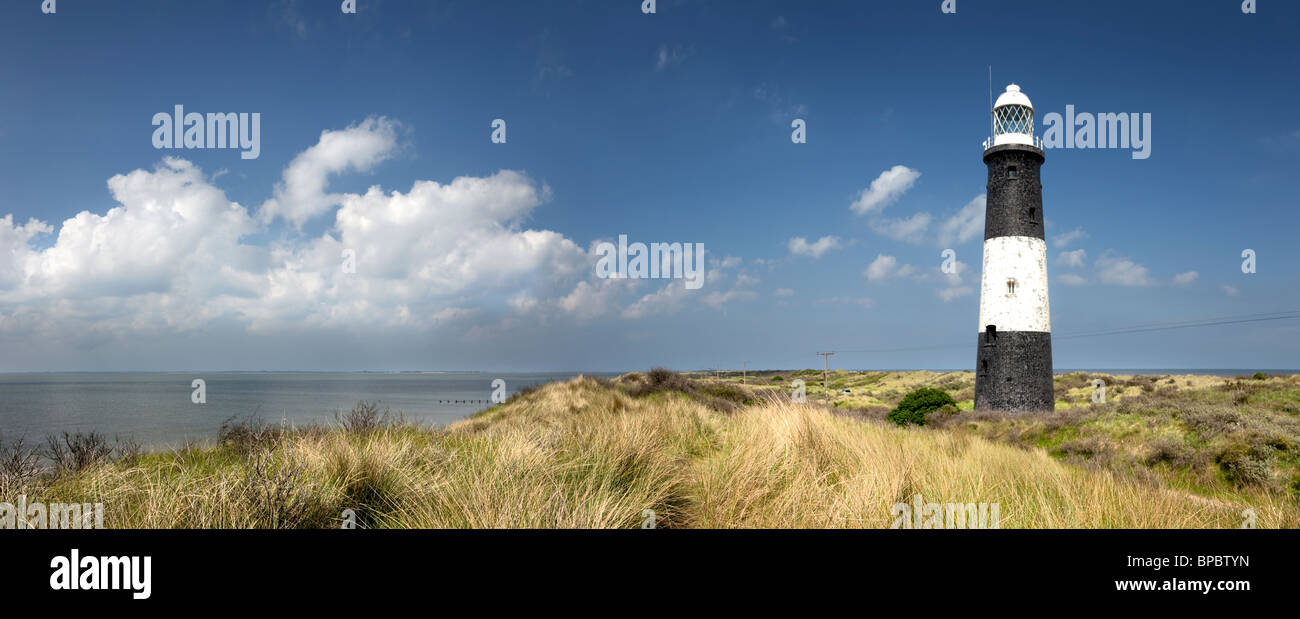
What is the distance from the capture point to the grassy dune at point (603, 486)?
14.1 feet

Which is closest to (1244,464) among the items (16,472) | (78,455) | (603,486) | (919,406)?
(919,406)

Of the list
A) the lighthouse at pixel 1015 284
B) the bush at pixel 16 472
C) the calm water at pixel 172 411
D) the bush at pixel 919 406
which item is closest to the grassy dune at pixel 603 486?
the bush at pixel 16 472

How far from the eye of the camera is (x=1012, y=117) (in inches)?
1040

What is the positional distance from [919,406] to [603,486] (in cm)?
2749

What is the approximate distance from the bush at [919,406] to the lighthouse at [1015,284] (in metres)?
2.27

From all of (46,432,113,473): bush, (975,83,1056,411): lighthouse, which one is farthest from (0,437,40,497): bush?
(975,83,1056,411): lighthouse

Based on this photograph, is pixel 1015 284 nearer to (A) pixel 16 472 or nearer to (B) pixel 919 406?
(B) pixel 919 406

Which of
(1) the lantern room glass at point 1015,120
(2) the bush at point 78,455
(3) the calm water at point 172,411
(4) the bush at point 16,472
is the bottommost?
(3) the calm water at point 172,411

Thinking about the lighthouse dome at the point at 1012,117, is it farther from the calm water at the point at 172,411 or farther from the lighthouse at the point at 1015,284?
the calm water at the point at 172,411

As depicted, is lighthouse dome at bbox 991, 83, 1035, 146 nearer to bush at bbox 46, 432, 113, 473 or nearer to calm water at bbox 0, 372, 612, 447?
calm water at bbox 0, 372, 612, 447

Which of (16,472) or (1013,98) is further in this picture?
(1013,98)

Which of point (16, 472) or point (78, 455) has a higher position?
point (16, 472)

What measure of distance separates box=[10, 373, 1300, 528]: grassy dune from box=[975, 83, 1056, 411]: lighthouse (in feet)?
63.6
